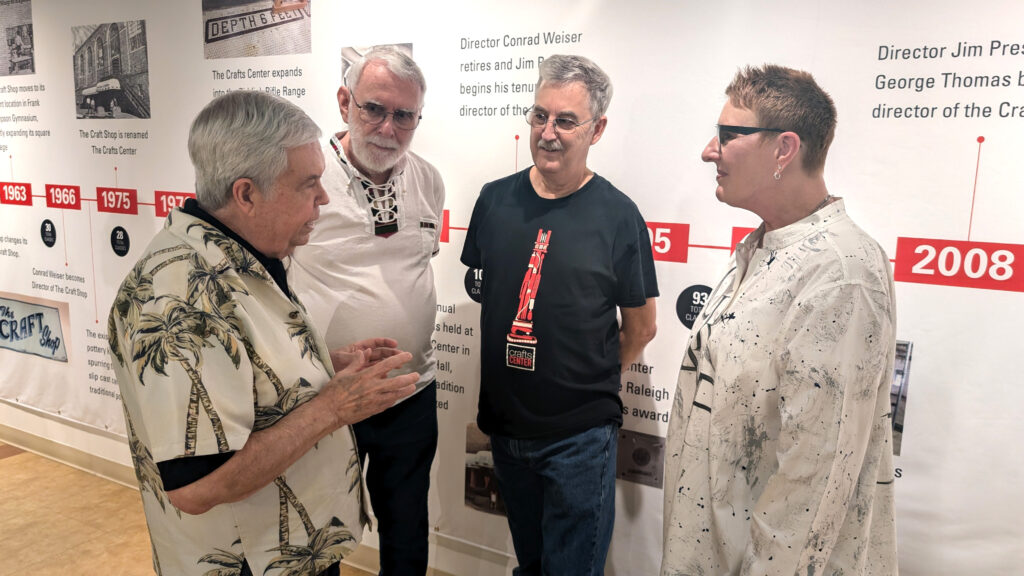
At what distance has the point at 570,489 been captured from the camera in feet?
6.16

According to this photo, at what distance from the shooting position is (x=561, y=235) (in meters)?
1.88

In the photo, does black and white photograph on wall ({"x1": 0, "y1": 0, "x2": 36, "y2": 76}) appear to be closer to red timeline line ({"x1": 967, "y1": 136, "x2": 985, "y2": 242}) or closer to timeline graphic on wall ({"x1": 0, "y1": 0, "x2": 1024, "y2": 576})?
timeline graphic on wall ({"x1": 0, "y1": 0, "x2": 1024, "y2": 576})

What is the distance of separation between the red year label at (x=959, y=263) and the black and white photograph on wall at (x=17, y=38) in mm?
4473

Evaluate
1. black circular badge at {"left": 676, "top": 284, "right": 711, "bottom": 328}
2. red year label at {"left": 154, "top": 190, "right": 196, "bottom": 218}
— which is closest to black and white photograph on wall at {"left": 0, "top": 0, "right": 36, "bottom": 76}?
red year label at {"left": 154, "top": 190, "right": 196, "bottom": 218}

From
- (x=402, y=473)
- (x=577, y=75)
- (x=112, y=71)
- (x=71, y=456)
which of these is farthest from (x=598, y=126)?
(x=71, y=456)

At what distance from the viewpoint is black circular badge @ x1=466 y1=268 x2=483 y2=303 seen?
2.59 metres

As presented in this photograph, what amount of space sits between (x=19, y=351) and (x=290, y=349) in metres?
3.81

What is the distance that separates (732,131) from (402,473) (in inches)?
60.3

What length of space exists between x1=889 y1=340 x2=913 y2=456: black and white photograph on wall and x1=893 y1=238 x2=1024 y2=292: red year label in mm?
206

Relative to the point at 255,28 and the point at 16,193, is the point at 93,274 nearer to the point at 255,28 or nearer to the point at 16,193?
the point at 16,193

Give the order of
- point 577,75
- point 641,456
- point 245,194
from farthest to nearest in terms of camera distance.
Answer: point 641,456 → point 577,75 → point 245,194

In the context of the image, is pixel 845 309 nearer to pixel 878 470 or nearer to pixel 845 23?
pixel 878 470

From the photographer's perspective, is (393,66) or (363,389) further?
(393,66)

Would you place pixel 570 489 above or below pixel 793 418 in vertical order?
below
